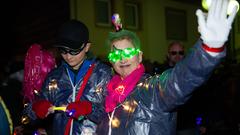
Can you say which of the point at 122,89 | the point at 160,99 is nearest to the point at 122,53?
the point at 122,89

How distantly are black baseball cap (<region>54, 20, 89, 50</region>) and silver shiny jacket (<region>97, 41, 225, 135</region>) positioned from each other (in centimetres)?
75

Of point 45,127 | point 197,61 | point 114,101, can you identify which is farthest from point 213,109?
point 197,61

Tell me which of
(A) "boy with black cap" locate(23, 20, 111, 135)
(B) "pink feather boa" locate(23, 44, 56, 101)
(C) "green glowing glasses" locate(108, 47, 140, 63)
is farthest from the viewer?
(B) "pink feather boa" locate(23, 44, 56, 101)

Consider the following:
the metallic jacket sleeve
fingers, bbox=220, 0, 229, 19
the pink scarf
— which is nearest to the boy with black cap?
the pink scarf

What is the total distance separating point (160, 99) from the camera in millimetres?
2061

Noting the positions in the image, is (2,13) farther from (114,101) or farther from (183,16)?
(114,101)

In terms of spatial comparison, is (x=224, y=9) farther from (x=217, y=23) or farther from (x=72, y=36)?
(x=72, y=36)

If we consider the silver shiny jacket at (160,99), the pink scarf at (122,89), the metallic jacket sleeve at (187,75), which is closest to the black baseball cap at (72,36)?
the pink scarf at (122,89)

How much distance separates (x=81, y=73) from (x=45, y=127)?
97cm

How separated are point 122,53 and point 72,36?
637mm

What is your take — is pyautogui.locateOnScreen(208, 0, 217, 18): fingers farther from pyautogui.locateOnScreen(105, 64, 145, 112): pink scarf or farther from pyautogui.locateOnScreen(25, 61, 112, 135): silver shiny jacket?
pyautogui.locateOnScreen(25, 61, 112, 135): silver shiny jacket

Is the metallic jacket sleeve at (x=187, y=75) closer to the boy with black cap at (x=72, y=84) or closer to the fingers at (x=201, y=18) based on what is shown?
the fingers at (x=201, y=18)

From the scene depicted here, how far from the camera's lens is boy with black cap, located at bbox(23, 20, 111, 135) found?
2.86 m

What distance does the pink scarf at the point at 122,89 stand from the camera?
2328 mm
